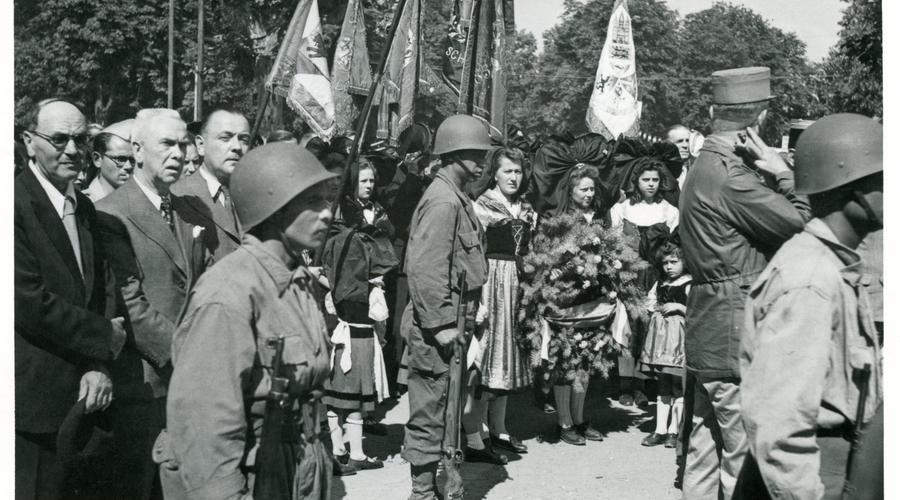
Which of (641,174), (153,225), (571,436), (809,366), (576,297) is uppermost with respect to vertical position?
(641,174)

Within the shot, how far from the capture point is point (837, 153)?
301 cm

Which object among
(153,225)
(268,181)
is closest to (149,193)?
(153,225)

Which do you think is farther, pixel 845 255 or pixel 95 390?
pixel 95 390

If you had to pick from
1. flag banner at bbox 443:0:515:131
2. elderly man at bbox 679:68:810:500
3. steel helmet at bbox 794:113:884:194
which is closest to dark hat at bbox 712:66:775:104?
elderly man at bbox 679:68:810:500

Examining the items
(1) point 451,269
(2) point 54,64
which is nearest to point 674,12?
(2) point 54,64

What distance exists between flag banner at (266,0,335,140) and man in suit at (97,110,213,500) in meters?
3.90

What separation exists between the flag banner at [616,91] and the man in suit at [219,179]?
7.16 meters

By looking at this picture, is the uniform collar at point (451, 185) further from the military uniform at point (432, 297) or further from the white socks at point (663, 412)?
the white socks at point (663, 412)

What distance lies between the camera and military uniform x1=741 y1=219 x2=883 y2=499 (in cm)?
278

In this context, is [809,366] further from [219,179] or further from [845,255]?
[219,179]

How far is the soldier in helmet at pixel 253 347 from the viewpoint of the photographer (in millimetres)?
2850

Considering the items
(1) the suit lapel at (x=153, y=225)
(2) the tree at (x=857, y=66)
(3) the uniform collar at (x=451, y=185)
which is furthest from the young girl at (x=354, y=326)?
(2) the tree at (x=857, y=66)

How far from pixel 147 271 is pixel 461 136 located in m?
2.24

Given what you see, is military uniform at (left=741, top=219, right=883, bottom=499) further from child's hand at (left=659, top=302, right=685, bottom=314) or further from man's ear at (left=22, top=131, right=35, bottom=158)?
child's hand at (left=659, top=302, right=685, bottom=314)
